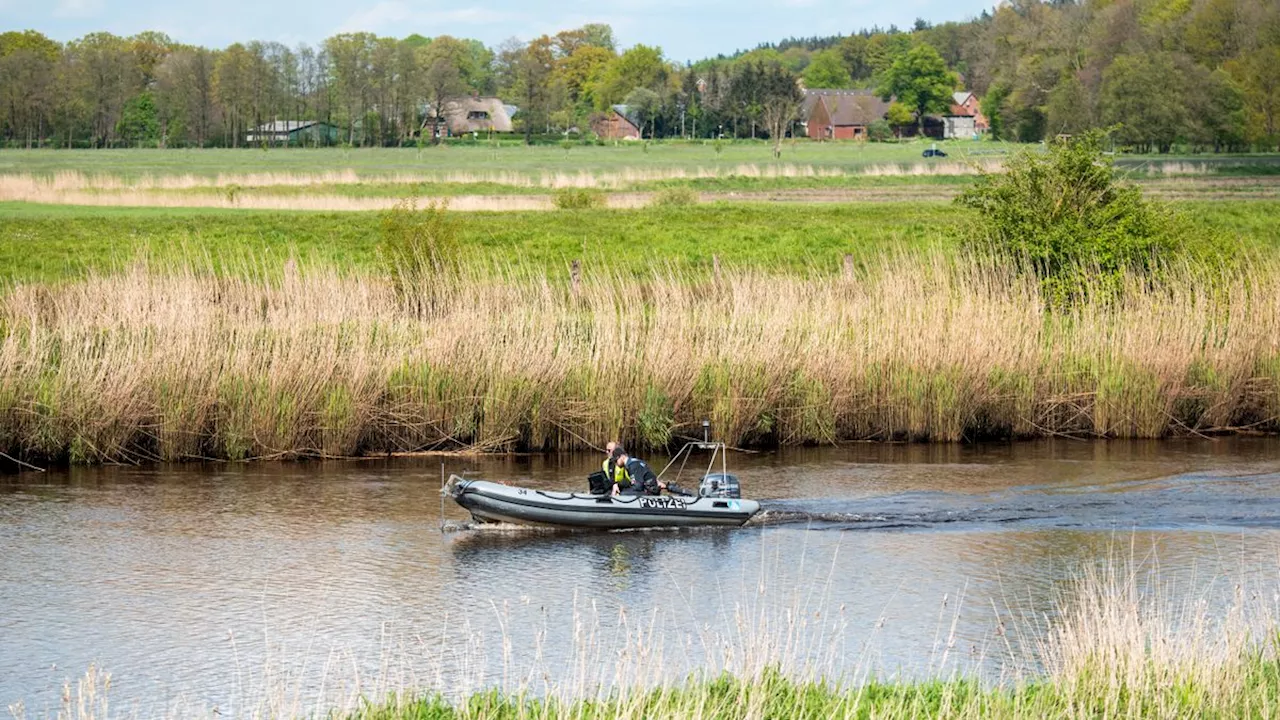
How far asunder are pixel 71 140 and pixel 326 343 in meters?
136

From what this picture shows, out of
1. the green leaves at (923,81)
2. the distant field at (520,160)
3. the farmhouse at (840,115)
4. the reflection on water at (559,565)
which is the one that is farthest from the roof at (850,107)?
the reflection on water at (559,565)

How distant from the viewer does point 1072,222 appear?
3384 cm

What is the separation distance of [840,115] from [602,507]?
508 feet

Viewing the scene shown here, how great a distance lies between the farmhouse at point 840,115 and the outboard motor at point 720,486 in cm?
14993

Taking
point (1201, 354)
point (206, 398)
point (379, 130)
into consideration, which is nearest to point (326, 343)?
point (206, 398)

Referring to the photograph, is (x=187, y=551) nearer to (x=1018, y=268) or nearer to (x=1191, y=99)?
(x=1018, y=268)

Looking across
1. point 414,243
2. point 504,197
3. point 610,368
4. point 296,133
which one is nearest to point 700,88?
point 296,133

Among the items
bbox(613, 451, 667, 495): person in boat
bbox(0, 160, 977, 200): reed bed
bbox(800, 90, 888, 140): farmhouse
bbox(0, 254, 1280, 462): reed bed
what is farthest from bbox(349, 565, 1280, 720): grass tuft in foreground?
bbox(800, 90, 888, 140): farmhouse

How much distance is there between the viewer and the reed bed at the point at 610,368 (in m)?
25.0

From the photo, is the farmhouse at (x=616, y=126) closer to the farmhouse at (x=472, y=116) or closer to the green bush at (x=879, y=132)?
the farmhouse at (x=472, y=116)

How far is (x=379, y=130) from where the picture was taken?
15688cm

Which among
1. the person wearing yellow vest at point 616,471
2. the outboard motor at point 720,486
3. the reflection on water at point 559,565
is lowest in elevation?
the reflection on water at point 559,565

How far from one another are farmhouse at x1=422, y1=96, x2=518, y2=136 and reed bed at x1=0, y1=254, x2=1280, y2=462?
14424 centimetres

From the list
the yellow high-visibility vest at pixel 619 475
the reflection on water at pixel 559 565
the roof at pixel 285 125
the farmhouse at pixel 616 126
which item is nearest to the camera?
the reflection on water at pixel 559 565
